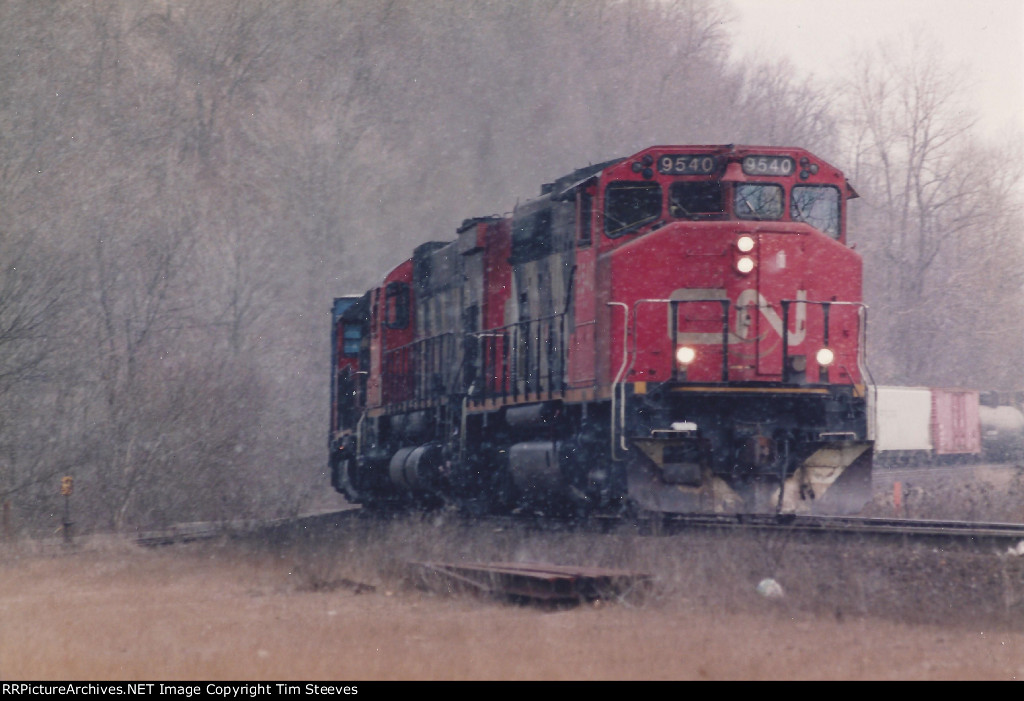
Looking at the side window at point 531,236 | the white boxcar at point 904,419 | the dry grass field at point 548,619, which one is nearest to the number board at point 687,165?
the side window at point 531,236

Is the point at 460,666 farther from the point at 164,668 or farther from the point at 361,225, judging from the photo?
the point at 361,225

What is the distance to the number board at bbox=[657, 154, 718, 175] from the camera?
10.9 meters

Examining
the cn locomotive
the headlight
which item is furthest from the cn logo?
the headlight

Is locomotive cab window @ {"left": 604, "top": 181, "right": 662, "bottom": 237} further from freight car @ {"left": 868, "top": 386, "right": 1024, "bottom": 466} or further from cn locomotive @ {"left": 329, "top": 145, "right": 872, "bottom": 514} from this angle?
freight car @ {"left": 868, "top": 386, "right": 1024, "bottom": 466}

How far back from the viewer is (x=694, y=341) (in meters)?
10.6

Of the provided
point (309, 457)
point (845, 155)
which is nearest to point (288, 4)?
point (309, 457)

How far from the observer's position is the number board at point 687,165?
35.8 feet

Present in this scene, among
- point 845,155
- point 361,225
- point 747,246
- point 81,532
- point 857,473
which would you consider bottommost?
point 81,532

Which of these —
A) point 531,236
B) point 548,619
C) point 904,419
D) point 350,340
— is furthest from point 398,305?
point 904,419

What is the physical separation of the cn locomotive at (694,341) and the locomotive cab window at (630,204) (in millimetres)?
14

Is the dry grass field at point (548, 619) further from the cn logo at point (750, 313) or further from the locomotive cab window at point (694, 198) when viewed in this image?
the locomotive cab window at point (694, 198)

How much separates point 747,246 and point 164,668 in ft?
21.7

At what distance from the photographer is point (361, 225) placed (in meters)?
36.2

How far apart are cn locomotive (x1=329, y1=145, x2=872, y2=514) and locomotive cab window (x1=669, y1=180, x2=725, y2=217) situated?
0.05ft
